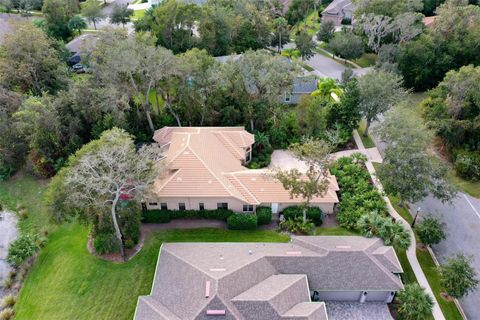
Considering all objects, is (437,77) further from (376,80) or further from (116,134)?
(116,134)

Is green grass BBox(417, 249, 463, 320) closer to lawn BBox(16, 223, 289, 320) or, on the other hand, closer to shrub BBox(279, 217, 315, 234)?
shrub BBox(279, 217, 315, 234)

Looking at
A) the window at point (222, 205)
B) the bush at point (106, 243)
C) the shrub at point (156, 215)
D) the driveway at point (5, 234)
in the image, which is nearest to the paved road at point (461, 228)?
the window at point (222, 205)

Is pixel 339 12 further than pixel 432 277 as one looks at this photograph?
Yes

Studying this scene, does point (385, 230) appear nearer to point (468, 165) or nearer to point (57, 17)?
point (468, 165)

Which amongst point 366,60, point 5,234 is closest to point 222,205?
point 5,234

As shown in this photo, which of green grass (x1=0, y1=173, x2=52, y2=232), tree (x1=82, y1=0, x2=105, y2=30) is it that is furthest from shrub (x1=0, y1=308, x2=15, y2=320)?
tree (x1=82, y1=0, x2=105, y2=30)

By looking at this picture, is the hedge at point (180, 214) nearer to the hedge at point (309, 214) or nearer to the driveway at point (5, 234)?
the hedge at point (309, 214)
